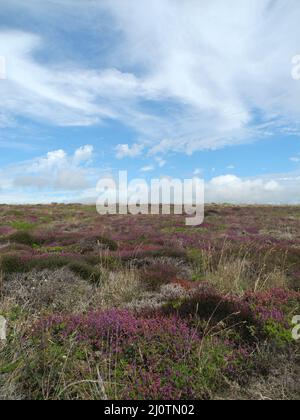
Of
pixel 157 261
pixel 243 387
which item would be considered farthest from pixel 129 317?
pixel 157 261

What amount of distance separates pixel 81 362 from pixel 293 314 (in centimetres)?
306

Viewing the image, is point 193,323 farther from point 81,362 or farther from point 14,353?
point 14,353

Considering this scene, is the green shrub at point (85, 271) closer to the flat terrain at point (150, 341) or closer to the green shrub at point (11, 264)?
the flat terrain at point (150, 341)

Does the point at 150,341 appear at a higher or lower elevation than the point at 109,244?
lower

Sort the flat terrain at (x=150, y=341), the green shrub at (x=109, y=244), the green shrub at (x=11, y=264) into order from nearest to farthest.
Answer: the flat terrain at (x=150, y=341)
the green shrub at (x=11, y=264)
the green shrub at (x=109, y=244)

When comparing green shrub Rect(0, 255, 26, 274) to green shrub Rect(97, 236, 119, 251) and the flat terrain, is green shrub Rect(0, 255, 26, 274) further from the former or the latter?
green shrub Rect(97, 236, 119, 251)

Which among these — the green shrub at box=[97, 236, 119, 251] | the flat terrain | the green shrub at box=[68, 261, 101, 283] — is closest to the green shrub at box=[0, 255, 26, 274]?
the flat terrain

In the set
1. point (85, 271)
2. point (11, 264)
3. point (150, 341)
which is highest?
point (11, 264)

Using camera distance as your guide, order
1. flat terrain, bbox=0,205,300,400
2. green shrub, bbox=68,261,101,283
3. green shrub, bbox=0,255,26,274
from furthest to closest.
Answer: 1. green shrub, bbox=0,255,26,274
2. green shrub, bbox=68,261,101,283
3. flat terrain, bbox=0,205,300,400

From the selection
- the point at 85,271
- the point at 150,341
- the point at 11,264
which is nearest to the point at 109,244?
the point at 85,271

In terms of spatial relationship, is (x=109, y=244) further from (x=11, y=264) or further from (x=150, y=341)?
(x=150, y=341)

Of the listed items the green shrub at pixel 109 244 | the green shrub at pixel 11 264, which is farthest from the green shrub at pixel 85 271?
the green shrub at pixel 109 244

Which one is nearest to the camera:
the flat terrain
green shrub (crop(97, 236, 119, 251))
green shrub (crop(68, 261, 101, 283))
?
the flat terrain
